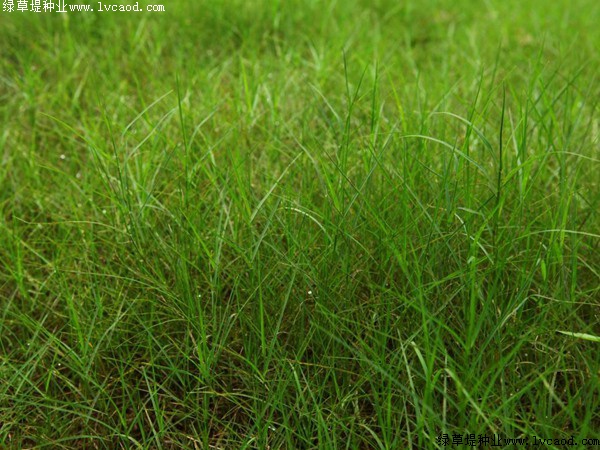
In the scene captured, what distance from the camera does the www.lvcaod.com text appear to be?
3.49 meters

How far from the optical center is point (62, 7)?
11.5 feet

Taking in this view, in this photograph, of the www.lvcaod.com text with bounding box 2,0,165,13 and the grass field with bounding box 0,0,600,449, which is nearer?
the grass field with bounding box 0,0,600,449

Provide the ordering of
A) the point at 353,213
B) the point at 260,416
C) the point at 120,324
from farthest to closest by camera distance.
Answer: the point at 353,213
the point at 120,324
the point at 260,416

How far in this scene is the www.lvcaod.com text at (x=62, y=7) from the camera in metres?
3.49

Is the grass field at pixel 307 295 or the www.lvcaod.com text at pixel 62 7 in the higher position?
the www.lvcaod.com text at pixel 62 7

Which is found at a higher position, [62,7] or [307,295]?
[62,7]

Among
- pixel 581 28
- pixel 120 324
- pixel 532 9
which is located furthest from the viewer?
pixel 532 9

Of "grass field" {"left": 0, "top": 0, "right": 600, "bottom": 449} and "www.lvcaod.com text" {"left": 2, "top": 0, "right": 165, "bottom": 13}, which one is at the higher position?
"www.lvcaod.com text" {"left": 2, "top": 0, "right": 165, "bottom": 13}

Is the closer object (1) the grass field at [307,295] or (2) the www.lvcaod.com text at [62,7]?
(1) the grass field at [307,295]

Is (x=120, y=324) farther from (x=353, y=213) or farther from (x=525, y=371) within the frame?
(x=525, y=371)

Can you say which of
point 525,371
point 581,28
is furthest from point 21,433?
point 581,28

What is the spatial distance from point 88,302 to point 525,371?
1.05m

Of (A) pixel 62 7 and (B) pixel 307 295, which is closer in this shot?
(B) pixel 307 295

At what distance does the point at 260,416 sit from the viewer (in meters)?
1.46
